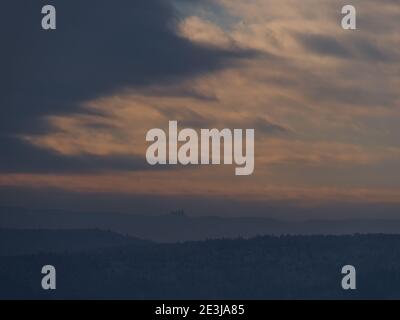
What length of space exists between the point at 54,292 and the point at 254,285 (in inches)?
623

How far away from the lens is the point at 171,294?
68062 mm

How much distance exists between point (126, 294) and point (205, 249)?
8.56 meters

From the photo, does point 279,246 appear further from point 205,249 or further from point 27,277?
point 27,277

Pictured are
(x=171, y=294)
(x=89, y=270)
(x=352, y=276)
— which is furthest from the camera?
(x=89, y=270)

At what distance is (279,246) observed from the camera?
7762cm

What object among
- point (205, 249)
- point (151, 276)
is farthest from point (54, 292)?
point (205, 249)
